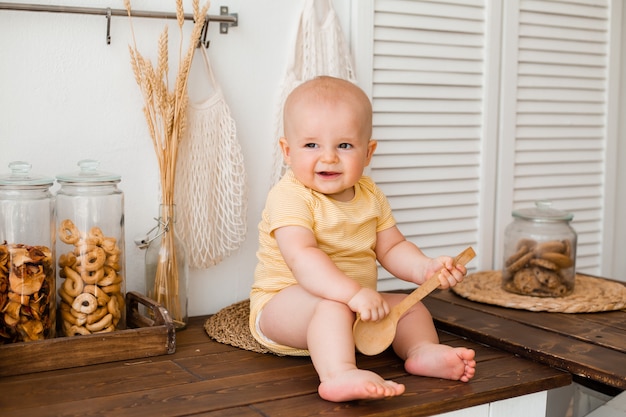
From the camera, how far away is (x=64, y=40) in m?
1.68

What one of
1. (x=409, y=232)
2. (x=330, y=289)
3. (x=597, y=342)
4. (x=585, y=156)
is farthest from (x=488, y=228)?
(x=330, y=289)

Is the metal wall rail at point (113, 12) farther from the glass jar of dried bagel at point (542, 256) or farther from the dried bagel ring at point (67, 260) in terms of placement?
the glass jar of dried bagel at point (542, 256)

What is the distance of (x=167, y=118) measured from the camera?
170cm

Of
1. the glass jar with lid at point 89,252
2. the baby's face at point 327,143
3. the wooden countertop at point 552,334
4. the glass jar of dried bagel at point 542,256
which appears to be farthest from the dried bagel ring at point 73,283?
the glass jar of dried bagel at point 542,256

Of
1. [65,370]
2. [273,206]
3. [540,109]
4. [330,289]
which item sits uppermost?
[540,109]

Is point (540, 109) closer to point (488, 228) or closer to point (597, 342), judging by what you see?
point (488, 228)

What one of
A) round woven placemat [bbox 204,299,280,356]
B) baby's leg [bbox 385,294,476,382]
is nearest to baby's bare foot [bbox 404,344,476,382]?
baby's leg [bbox 385,294,476,382]

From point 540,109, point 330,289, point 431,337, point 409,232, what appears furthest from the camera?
point 540,109

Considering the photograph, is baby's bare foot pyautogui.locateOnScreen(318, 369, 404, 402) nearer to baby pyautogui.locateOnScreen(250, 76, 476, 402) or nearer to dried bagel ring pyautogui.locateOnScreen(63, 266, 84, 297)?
baby pyautogui.locateOnScreen(250, 76, 476, 402)

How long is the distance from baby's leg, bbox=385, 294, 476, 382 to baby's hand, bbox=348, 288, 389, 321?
0.13 m

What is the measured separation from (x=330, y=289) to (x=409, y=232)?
2.52 ft

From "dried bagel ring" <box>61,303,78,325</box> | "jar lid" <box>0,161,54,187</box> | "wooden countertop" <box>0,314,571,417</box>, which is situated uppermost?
"jar lid" <box>0,161,54,187</box>

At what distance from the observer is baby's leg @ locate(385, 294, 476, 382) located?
1388mm

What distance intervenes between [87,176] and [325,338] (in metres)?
0.61
